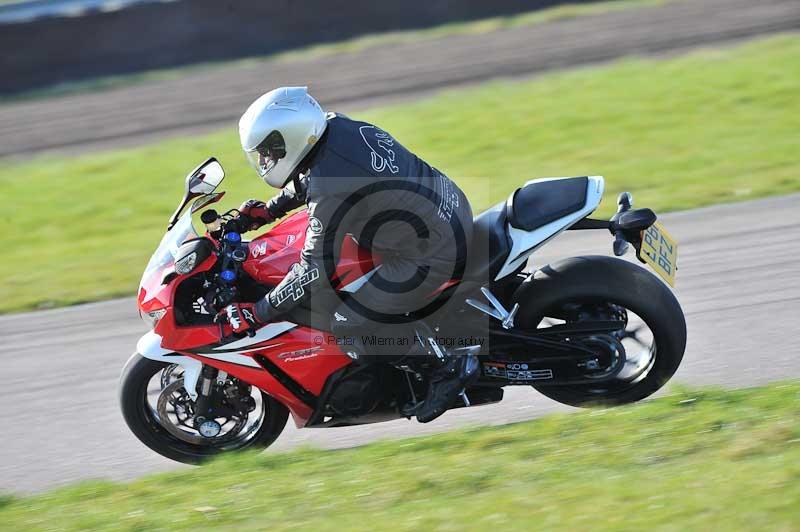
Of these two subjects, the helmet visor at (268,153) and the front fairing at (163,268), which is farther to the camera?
the front fairing at (163,268)

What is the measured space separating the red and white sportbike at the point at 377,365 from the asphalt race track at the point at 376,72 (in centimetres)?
848

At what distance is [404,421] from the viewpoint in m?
5.44

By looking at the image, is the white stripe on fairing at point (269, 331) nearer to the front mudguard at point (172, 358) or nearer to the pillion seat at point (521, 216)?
the front mudguard at point (172, 358)

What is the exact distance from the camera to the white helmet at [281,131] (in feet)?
14.5

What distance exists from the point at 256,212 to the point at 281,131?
0.90 m

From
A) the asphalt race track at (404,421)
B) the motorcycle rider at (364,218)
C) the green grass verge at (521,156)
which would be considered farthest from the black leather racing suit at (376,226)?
the green grass verge at (521,156)

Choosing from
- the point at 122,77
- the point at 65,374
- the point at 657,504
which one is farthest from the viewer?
the point at 122,77

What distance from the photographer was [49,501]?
4730 millimetres

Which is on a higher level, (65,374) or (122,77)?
(122,77)

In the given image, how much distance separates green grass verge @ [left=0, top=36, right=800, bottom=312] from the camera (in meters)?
8.88

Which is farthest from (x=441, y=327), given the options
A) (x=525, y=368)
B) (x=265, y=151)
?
(x=265, y=151)

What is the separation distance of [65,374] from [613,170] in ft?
19.0

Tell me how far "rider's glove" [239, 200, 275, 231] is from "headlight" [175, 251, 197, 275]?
54 centimetres

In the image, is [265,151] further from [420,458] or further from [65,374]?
[65,374]
